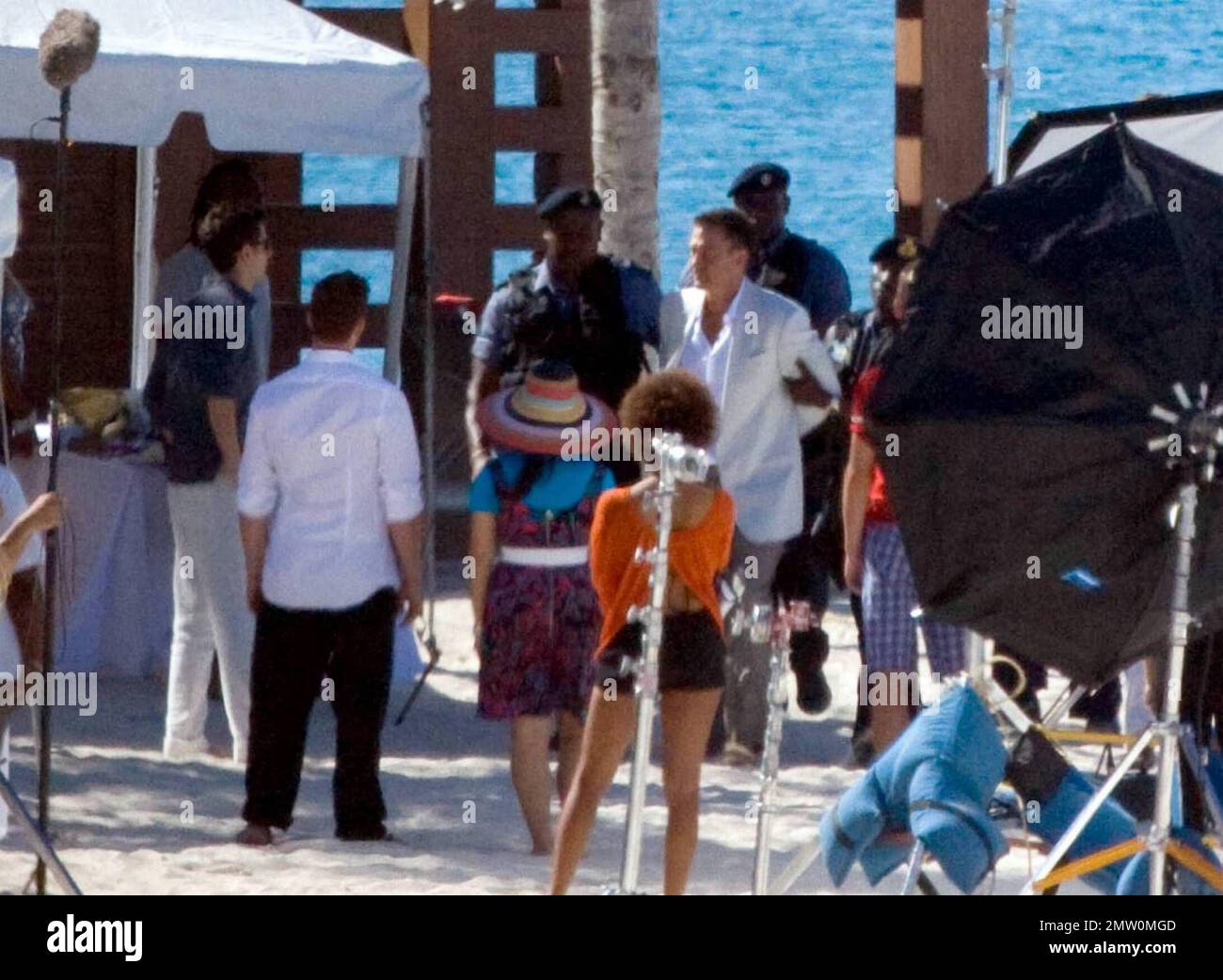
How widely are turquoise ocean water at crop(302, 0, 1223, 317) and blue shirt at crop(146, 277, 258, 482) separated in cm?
962

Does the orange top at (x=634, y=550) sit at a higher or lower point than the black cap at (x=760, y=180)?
lower

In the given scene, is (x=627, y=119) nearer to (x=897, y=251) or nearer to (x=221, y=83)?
(x=221, y=83)

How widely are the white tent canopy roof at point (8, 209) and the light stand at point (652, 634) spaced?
2.60 m

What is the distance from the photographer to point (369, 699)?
7223mm

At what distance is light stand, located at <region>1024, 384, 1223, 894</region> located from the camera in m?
5.08

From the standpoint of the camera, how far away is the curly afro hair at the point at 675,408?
19.7 ft

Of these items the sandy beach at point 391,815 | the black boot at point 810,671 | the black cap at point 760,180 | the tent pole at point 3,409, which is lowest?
the sandy beach at point 391,815

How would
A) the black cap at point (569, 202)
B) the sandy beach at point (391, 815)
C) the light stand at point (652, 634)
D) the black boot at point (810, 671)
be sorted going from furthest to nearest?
the black boot at point (810, 671) < the black cap at point (569, 202) < the sandy beach at point (391, 815) < the light stand at point (652, 634)

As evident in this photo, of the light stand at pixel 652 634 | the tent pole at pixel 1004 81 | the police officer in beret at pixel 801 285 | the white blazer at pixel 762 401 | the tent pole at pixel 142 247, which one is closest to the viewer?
the light stand at pixel 652 634

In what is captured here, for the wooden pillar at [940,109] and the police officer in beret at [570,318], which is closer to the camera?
the police officer in beret at [570,318]

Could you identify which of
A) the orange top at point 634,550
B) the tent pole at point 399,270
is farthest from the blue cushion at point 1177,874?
the tent pole at point 399,270

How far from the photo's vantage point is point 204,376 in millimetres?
8156

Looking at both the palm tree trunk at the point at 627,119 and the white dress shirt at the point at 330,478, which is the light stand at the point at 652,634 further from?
the palm tree trunk at the point at 627,119

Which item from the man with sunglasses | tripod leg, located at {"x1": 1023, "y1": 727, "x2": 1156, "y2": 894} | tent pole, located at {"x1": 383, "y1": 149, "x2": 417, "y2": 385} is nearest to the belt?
the man with sunglasses
